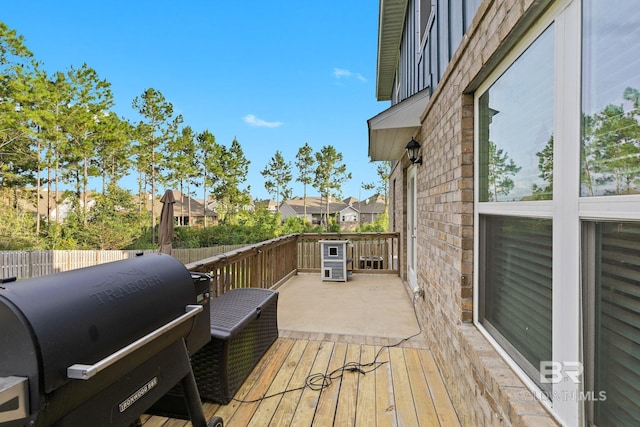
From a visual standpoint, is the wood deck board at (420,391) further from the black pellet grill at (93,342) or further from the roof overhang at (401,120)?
the roof overhang at (401,120)

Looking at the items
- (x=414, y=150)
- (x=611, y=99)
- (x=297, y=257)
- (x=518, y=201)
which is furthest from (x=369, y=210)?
(x=611, y=99)

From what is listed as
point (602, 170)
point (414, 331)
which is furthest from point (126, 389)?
point (414, 331)

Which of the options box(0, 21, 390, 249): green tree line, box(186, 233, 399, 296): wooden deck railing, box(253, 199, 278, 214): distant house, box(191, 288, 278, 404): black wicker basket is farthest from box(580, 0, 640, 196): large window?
box(253, 199, 278, 214): distant house

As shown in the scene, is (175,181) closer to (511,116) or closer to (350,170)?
(350,170)

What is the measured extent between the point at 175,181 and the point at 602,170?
2629 centimetres

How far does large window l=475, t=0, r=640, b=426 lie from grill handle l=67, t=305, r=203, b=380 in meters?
1.57

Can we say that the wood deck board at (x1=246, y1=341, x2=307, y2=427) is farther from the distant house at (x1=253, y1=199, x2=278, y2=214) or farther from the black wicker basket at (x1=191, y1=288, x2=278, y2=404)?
the distant house at (x1=253, y1=199, x2=278, y2=214)

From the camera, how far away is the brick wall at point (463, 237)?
4.58 ft

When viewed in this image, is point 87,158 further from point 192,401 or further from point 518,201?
point 518,201

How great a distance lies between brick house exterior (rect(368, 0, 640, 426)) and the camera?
1.20 metres

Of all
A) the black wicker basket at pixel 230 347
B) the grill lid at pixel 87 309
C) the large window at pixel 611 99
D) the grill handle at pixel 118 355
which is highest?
the large window at pixel 611 99

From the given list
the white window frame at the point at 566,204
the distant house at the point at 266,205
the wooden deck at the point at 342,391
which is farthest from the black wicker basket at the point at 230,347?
the distant house at the point at 266,205

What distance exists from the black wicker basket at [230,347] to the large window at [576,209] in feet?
5.75

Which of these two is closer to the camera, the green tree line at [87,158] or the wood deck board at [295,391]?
the wood deck board at [295,391]
